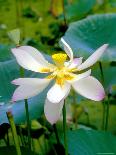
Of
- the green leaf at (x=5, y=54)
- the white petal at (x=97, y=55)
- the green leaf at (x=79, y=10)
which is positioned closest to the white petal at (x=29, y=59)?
the white petal at (x=97, y=55)

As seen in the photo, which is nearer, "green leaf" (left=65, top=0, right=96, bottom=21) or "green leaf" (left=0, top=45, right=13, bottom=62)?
"green leaf" (left=0, top=45, right=13, bottom=62)

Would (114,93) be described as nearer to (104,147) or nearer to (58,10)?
(104,147)

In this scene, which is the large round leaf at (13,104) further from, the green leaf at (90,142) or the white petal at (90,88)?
the white petal at (90,88)

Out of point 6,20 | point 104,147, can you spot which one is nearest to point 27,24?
point 6,20

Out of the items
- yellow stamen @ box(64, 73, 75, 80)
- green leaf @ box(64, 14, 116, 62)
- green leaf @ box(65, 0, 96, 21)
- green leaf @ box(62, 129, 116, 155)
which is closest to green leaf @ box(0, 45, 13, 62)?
green leaf @ box(64, 14, 116, 62)

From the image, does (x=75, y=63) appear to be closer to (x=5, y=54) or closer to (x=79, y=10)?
(x=5, y=54)

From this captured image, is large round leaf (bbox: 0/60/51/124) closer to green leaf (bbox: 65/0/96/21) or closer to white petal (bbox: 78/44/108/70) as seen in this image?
white petal (bbox: 78/44/108/70)
